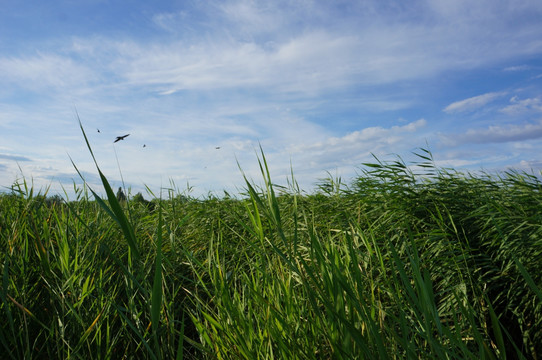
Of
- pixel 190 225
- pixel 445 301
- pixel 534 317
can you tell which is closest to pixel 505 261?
pixel 534 317

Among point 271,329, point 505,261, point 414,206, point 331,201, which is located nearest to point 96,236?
point 271,329

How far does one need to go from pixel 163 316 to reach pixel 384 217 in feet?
7.11

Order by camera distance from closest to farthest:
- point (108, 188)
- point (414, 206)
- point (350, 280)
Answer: point (108, 188) < point (350, 280) < point (414, 206)

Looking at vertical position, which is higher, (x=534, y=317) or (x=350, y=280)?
(x=350, y=280)

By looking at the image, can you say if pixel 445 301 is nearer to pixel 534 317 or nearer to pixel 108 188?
pixel 534 317

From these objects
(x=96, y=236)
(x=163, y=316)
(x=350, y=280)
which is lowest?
(x=163, y=316)

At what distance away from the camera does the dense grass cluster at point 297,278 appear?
1.80m

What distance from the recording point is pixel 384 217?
3.87 meters

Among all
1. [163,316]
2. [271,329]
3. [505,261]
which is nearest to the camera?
[271,329]

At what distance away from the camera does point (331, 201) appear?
457cm

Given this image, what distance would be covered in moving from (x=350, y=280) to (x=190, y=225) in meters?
3.05

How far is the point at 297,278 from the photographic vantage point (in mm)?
2734

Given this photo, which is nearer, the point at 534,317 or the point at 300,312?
the point at 300,312

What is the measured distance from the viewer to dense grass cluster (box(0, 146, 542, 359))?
1805mm
